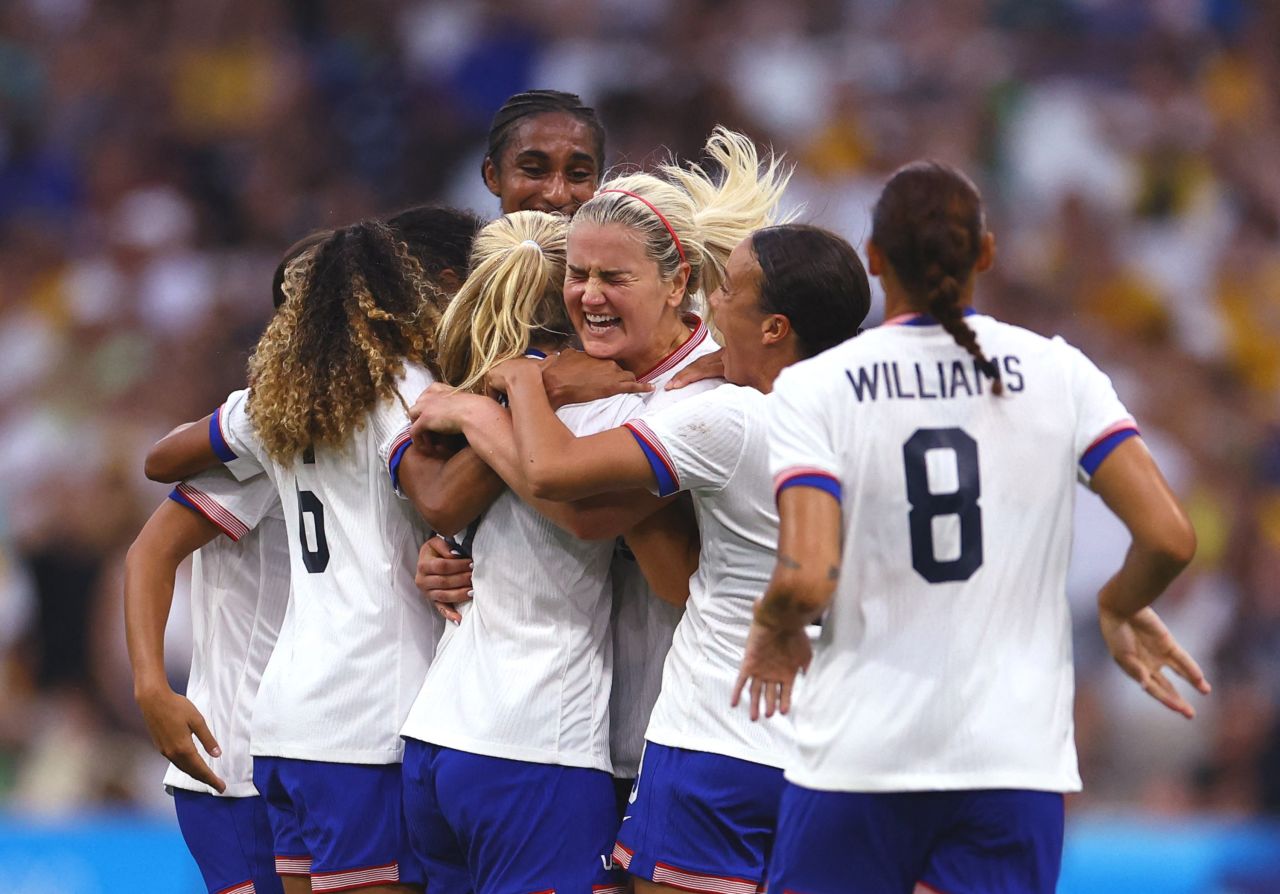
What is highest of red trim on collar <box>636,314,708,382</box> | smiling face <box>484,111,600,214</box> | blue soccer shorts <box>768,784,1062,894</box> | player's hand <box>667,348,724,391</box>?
smiling face <box>484,111,600,214</box>

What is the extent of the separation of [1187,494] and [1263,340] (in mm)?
1231

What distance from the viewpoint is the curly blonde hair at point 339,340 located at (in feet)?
12.8

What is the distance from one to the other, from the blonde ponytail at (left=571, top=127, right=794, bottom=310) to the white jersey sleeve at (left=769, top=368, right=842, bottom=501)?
0.81m

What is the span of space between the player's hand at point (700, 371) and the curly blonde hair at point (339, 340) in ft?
2.15

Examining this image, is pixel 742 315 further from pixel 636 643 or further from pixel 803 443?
pixel 636 643

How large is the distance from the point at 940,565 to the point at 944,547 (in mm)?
31

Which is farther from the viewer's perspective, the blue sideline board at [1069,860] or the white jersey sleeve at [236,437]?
the blue sideline board at [1069,860]

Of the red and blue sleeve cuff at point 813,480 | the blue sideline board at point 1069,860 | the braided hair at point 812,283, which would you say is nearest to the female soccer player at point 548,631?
the braided hair at point 812,283

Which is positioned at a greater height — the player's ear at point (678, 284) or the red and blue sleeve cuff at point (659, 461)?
the player's ear at point (678, 284)

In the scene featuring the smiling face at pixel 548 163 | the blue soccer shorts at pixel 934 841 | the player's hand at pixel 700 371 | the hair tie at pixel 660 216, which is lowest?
the blue soccer shorts at pixel 934 841

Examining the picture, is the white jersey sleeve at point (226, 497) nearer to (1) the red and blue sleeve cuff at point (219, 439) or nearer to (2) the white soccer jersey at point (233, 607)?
(2) the white soccer jersey at point (233, 607)

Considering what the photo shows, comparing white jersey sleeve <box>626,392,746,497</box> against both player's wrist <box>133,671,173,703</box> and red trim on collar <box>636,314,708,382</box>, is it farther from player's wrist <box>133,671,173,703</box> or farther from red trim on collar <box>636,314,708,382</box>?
player's wrist <box>133,671,173,703</box>

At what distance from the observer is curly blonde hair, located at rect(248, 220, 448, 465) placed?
12.8 feet

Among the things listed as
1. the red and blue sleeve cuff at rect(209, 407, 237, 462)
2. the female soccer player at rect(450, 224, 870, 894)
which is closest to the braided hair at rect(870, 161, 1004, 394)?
the female soccer player at rect(450, 224, 870, 894)
